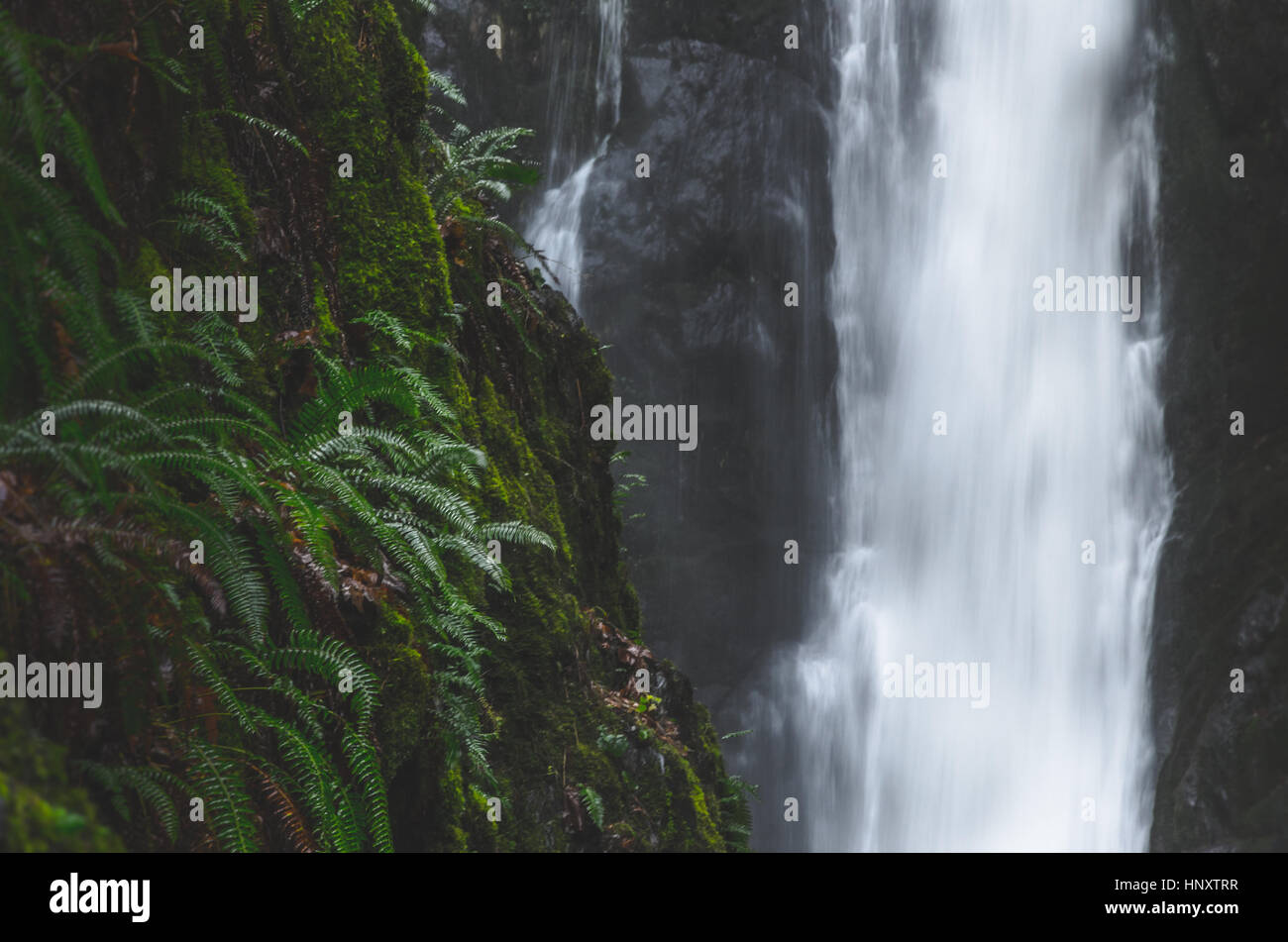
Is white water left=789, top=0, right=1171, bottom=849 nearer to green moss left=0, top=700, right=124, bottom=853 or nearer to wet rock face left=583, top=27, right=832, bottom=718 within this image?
wet rock face left=583, top=27, right=832, bottom=718

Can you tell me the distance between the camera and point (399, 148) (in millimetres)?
5082

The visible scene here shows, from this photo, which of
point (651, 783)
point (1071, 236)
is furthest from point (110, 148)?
point (1071, 236)

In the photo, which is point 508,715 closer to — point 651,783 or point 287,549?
point 651,783

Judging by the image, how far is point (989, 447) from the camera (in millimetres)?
19094

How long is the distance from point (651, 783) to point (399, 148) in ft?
12.1

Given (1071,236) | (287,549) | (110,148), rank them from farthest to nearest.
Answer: (1071,236), (110,148), (287,549)

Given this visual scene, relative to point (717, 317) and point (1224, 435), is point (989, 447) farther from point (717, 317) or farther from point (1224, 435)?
point (717, 317)

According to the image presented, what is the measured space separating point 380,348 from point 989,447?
16548 millimetres

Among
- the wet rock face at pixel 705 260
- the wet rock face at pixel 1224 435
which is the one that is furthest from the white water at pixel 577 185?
the wet rock face at pixel 1224 435

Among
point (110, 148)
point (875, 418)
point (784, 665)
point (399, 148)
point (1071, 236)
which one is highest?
point (1071, 236)

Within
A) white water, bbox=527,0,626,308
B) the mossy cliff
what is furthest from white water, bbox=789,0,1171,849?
the mossy cliff

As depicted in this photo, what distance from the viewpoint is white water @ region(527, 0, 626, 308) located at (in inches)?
810

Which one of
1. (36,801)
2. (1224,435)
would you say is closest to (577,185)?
(1224,435)
